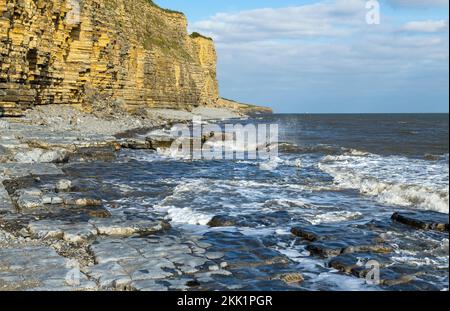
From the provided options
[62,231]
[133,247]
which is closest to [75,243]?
[62,231]

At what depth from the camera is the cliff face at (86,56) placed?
1160 inches

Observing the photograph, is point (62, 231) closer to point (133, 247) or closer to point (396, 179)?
point (133, 247)

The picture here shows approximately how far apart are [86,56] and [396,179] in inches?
1227

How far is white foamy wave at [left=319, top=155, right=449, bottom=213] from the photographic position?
13695 mm

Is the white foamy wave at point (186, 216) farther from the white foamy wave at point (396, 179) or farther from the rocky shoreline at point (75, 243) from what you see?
the white foamy wave at point (396, 179)

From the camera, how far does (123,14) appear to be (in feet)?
180

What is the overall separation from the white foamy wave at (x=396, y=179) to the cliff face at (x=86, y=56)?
21045 millimetres

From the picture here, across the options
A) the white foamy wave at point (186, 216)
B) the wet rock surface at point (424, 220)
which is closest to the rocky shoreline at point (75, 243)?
the white foamy wave at point (186, 216)

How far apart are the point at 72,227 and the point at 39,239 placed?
85 cm

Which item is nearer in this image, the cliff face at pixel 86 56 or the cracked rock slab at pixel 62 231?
the cracked rock slab at pixel 62 231

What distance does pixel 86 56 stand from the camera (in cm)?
3997
